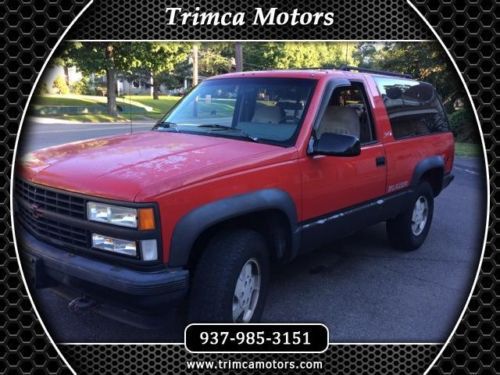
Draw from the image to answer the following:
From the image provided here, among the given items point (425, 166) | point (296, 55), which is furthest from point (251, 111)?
point (425, 166)

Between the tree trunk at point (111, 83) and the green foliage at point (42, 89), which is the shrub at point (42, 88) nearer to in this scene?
the green foliage at point (42, 89)

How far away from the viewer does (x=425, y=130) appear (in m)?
4.66

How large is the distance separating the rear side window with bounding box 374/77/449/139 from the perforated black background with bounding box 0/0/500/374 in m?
1.66

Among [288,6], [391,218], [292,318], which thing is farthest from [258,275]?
[391,218]

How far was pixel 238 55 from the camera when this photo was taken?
2.83 metres

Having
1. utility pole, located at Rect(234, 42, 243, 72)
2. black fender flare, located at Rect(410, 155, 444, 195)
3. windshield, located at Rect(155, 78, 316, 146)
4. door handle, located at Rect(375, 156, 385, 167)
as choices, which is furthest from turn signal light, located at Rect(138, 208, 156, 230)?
black fender flare, located at Rect(410, 155, 444, 195)

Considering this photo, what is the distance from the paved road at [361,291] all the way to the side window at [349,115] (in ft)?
2.70

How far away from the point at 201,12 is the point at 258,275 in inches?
61.3

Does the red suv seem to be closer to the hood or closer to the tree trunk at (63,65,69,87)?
the hood

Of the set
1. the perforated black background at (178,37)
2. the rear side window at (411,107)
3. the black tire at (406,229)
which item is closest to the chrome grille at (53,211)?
the perforated black background at (178,37)

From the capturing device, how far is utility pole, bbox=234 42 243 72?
264 centimetres

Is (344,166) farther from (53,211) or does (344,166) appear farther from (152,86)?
(53,211)

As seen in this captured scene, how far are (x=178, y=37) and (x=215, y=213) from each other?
3.04 feet

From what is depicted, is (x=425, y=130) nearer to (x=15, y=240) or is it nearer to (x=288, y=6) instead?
(x=288, y=6)
